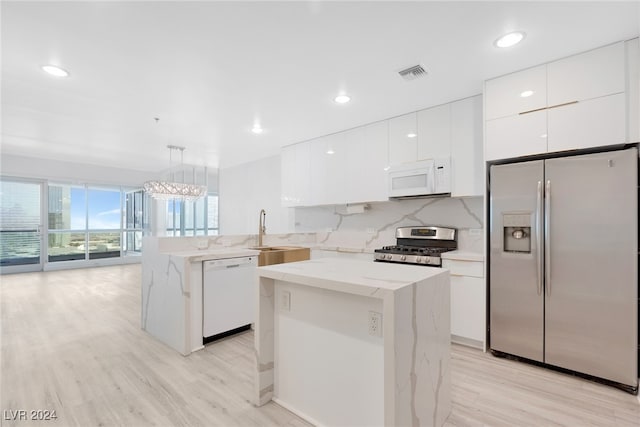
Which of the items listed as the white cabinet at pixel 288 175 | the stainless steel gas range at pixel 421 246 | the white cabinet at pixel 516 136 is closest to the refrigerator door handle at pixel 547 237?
the white cabinet at pixel 516 136

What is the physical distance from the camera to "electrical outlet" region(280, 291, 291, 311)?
186cm

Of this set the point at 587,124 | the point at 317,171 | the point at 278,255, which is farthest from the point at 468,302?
the point at 317,171

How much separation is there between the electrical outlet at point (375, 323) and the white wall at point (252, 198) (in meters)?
4.23

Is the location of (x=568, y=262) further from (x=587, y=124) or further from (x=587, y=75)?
Answer: (x=587, y=75)

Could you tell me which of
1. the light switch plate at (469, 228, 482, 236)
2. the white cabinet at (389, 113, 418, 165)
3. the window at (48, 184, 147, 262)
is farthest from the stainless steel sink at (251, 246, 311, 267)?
the window at (48, 184, 147, 262)

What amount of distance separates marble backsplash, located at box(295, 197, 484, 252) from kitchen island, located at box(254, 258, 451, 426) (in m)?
1.92

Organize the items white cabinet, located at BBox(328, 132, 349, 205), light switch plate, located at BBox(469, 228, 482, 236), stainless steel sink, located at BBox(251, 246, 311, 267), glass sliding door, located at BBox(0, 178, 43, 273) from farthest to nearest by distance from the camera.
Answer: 1. glass sliding door, located at BBox(0, 178, 43, 273)
2. white cabinet, located at BBox(328, 132, 349, 205)
3. stainless steel sink, located at BBox(251, 246, 311, 267)
4. light switch plate, located at BBox(469, 228, 482, 236)

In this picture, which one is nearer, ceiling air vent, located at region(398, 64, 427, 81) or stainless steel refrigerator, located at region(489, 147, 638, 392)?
stainless steel refrigerator, located at region(489, 147, 638, 392)

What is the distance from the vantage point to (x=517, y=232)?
2521mm

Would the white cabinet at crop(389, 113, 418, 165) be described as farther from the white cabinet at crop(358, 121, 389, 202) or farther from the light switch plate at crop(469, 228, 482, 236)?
the light switch plate at crop(469, 228, 482, 236)

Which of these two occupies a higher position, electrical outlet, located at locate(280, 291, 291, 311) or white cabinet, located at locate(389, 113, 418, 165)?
white cabinet, located at locate(389, 113, 418, 165)

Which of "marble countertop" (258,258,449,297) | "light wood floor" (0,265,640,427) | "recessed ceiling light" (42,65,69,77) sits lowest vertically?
"light wood floor" (0,265,640,427)

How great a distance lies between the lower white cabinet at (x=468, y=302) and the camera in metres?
2.72

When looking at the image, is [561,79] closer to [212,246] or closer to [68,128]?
[212,246]
